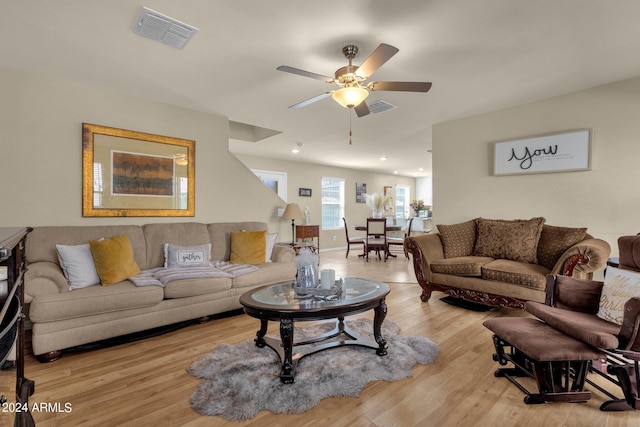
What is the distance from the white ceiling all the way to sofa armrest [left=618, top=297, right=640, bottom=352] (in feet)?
6.19

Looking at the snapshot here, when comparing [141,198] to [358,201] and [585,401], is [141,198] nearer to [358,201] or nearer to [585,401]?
[585,401]

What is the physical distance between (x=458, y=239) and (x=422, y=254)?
0.61 meters

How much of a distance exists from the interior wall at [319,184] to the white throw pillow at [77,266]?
3652 millimetres

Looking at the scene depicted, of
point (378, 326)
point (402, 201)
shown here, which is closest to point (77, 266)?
point (378, 326)

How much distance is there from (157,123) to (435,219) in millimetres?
4072

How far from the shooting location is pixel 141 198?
3.79m

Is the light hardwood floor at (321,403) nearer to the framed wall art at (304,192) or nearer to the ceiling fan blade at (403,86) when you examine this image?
the ceiling fan blade at (403,86)

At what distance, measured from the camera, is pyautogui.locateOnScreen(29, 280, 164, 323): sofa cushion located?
7.72 feet

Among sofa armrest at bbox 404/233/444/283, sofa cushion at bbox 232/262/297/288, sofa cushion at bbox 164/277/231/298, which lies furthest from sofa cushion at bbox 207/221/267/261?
sofa armrest at bbox 404/233/444/283

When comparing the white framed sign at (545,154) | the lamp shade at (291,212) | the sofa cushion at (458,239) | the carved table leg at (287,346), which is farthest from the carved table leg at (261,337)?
the white framed sign at (545,154)

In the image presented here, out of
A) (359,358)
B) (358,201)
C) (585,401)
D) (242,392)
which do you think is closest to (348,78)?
(359,358)

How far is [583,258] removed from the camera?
2912mm

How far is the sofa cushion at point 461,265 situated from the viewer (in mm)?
3469

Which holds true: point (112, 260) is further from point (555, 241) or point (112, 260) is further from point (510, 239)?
point (555, 241)
